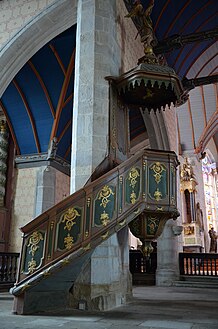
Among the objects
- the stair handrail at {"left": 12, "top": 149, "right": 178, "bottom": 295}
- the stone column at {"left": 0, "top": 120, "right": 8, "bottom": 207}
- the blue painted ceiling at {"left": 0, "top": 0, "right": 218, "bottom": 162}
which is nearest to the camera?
the stair handrail at {"left": 12, "top": 149, "right": 178, "bottom": 295}

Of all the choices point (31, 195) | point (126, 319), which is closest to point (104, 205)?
point (126, 319)

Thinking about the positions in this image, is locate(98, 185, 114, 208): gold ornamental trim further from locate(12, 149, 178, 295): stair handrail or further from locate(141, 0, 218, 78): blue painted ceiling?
locate(141, 0, 218, 78): blue painted ceiling

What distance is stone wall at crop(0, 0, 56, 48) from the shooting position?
741 cm

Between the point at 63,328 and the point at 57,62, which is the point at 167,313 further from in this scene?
the point at 57,62

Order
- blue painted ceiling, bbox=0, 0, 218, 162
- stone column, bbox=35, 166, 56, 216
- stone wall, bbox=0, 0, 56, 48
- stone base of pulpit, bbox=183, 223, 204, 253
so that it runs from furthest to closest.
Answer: stone base of pulpit, bbox=183, 223, 204, 253 < stone column, bbox=35, 166, 56, 216 < blue painted ceiling, bbox=0, 0, 218, 162 < stone wall, bbox=0, 0, 56, 48

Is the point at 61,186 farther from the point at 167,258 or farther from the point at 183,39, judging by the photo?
the point at 183,39

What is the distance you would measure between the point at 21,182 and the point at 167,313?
7686mm

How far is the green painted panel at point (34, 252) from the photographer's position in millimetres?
4133

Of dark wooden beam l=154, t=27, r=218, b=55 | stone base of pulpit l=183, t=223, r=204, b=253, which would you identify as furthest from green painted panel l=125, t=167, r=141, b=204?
stone base of pulpit l=183, t=223, r=204, b=253

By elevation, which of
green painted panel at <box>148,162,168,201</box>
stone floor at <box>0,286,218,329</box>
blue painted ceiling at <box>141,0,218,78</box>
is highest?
blue painted ceiling at <box>141,0,218,78</box>

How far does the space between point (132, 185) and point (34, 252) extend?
140 cm

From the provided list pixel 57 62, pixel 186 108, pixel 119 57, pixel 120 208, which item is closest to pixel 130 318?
pixel 120 208

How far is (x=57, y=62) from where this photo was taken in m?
9.66

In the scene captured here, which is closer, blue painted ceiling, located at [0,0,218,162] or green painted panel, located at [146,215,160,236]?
green painted panel, located at [146,215,160,236]
